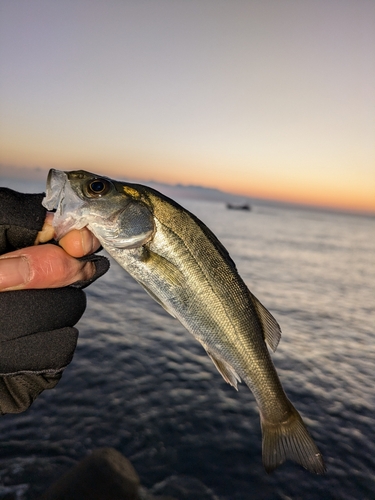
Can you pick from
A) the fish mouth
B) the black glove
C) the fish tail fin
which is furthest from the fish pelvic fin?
the fish mouth

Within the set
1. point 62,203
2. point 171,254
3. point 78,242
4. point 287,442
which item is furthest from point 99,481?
point 62,203

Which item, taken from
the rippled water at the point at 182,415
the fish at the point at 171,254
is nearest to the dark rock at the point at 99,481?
the rippled water at the point at 182,415

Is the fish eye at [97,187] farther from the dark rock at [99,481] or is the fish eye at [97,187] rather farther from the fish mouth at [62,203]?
the dark rock at [99,481]

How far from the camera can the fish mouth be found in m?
3.67

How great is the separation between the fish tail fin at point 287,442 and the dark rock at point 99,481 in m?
3.90

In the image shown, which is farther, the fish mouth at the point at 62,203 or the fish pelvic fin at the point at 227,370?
the fish pelvic fin at the point at 227,370

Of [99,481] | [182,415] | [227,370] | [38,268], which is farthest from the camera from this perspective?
[182,415]

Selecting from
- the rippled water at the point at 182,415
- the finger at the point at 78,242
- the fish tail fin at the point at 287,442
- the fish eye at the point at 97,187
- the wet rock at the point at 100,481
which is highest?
the fish eye at the point at 97,187

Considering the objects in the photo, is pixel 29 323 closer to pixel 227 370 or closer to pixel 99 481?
pixel 227 370

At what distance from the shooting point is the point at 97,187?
3891mm

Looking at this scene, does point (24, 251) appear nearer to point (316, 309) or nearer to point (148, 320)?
point (148, 320)

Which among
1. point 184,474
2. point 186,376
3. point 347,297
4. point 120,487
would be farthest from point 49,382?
point 347,297

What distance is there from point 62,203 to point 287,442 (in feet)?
11.9

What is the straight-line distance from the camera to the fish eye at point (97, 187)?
387 centimetres
